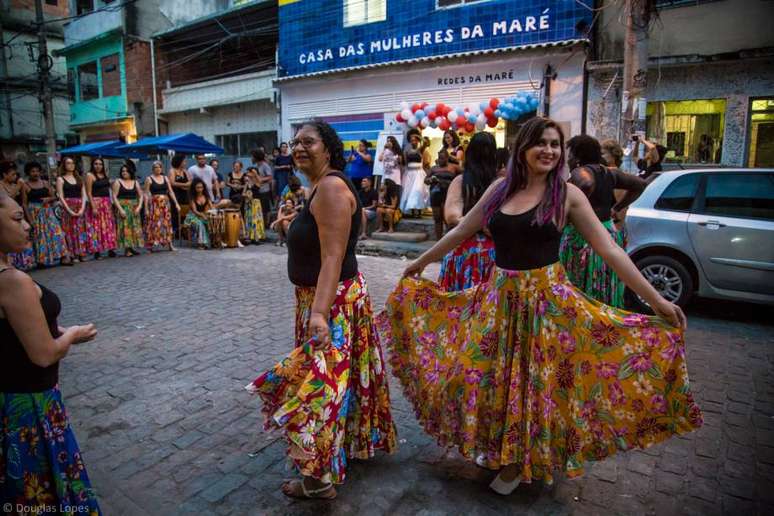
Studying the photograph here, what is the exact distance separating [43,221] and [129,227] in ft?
5.34

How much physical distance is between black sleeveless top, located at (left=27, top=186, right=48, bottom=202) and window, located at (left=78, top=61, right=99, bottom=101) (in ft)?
67.5

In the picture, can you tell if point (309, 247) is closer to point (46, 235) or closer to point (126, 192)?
point (46, 235)

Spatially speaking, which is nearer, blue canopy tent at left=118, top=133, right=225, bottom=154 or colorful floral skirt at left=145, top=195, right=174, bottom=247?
colorful floral skirt at left=145, top=195, right=174, bottom=247

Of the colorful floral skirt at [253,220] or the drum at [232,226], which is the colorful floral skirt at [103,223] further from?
the colorful floral skirt at [253,220]

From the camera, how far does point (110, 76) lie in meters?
25.0

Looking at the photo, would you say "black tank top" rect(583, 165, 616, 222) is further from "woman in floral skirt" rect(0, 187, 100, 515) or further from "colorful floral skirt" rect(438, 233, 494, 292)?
"woman in floral skirt" rect(0, 187, 100, 515)

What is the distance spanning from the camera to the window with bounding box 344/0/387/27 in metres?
15.0

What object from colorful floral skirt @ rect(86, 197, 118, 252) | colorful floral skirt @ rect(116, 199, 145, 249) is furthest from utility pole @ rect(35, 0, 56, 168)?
colorful floral skirt @ rect(86, 197, 118, 252)

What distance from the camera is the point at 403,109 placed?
13.8 metres

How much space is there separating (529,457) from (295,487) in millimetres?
1241

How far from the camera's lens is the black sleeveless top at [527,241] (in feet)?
8.89

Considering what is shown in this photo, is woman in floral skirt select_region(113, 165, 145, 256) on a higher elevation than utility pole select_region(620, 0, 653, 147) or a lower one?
lower

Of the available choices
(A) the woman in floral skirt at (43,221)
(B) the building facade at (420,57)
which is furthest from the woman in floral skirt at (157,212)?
(B) the building facade at (420,57)

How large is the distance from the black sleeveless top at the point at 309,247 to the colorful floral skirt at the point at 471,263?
1.48m
